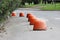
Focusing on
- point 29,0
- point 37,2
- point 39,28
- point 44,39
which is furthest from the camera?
point 37,2

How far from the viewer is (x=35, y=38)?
429 inches

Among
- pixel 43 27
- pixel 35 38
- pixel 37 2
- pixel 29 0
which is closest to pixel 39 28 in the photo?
pixel 43 27

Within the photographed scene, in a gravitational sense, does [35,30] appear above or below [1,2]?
below

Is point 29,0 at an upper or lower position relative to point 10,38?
lower

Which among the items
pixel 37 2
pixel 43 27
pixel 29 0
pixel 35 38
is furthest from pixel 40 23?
pixel 37 2

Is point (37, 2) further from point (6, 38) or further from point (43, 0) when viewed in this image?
point (6, 38)

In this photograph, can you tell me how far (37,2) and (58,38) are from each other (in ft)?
201

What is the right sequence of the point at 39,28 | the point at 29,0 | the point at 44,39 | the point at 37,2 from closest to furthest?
the point at 44,39, the point at 39,28, the point at 29,0, the point at 37,2

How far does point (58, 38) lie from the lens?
1092 centimetres

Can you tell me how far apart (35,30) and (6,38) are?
306 cm

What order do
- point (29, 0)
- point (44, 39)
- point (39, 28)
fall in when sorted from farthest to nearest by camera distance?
point (29, 0)
point (39, 28)
point (44, 39)

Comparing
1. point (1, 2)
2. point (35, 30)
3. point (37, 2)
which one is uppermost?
point (1, 2)

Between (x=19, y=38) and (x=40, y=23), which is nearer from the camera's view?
(x=19, y=38)

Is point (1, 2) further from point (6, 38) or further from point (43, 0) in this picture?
point (43, 0)
